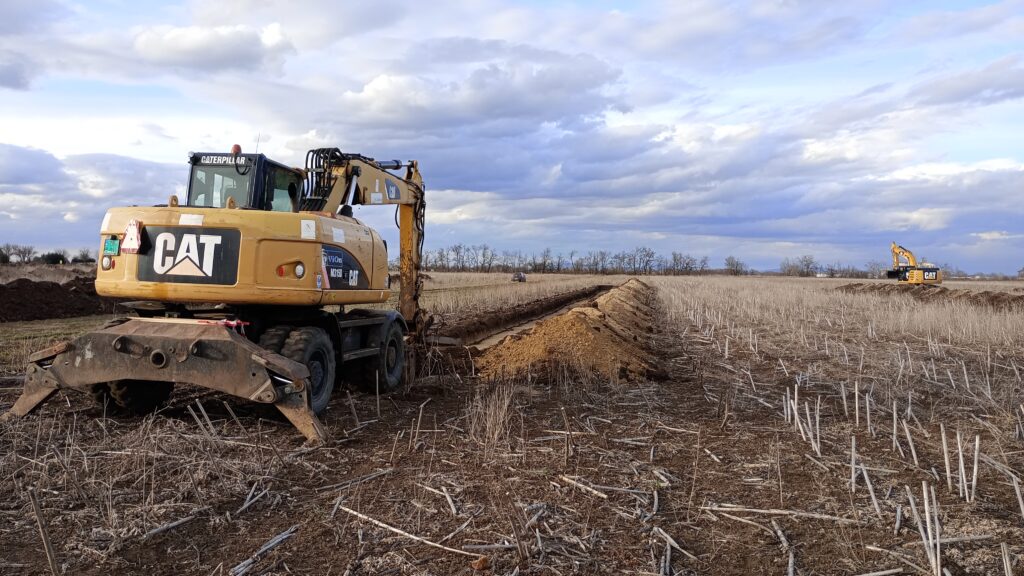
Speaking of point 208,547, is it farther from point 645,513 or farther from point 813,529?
point 813,529

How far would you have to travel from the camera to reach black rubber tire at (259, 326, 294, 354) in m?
7.32

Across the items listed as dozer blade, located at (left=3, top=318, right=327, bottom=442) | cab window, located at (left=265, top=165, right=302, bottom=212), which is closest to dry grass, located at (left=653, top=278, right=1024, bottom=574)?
dozer blade, located at (left=3, top=318, right=327, bottom=442)

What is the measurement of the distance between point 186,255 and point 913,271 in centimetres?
4427

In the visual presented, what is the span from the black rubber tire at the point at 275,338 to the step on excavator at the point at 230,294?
15 mm

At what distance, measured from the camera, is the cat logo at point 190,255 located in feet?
23.9

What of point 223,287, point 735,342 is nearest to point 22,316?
point 223,287

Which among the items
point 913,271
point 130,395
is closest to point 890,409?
point 130,395

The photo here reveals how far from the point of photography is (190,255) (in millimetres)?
7332

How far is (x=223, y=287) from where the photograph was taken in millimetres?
7254

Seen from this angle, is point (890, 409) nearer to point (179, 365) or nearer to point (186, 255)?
point (179, 365)

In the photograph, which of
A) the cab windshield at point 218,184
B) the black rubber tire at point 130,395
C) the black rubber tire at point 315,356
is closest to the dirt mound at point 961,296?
the black rubber tire at point 315,356

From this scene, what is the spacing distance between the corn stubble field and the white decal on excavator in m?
1.44

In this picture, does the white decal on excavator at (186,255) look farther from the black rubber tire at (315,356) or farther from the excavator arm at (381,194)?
the excavator arm at (381,194)

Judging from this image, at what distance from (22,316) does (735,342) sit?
17987 millimetres
